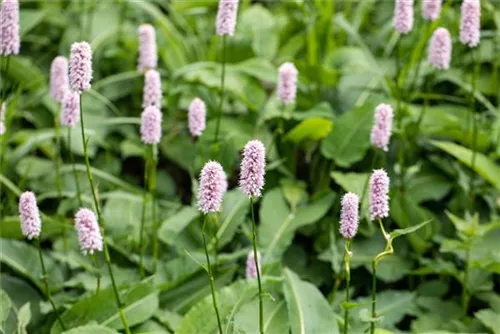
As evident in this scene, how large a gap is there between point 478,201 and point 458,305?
2.19 feet

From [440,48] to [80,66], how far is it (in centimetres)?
150

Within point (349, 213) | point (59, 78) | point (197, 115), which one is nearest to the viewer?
point (349, 213)

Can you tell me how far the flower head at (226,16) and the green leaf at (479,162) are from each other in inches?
44.3

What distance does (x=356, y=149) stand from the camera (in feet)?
11.0

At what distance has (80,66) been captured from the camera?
199 cm

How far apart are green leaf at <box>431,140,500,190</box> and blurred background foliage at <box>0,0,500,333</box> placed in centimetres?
1

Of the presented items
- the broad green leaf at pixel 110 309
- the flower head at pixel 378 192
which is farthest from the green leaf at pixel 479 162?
the broad green leaf at pixel 110 309

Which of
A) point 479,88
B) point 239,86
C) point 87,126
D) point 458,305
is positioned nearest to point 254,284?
point 458,305

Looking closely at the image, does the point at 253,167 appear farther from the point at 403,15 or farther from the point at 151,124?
the point at 403,15

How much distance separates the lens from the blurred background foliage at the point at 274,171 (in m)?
2.84

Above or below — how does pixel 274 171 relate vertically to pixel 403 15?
below

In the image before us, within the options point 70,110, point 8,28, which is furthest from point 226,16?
point 8,28

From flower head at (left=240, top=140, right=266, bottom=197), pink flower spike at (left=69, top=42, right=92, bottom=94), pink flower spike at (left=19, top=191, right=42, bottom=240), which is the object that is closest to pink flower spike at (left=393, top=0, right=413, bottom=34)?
flower head at (left=240, top=140, right=266, bottom=197)

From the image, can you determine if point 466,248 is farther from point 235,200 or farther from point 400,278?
point 235,200
